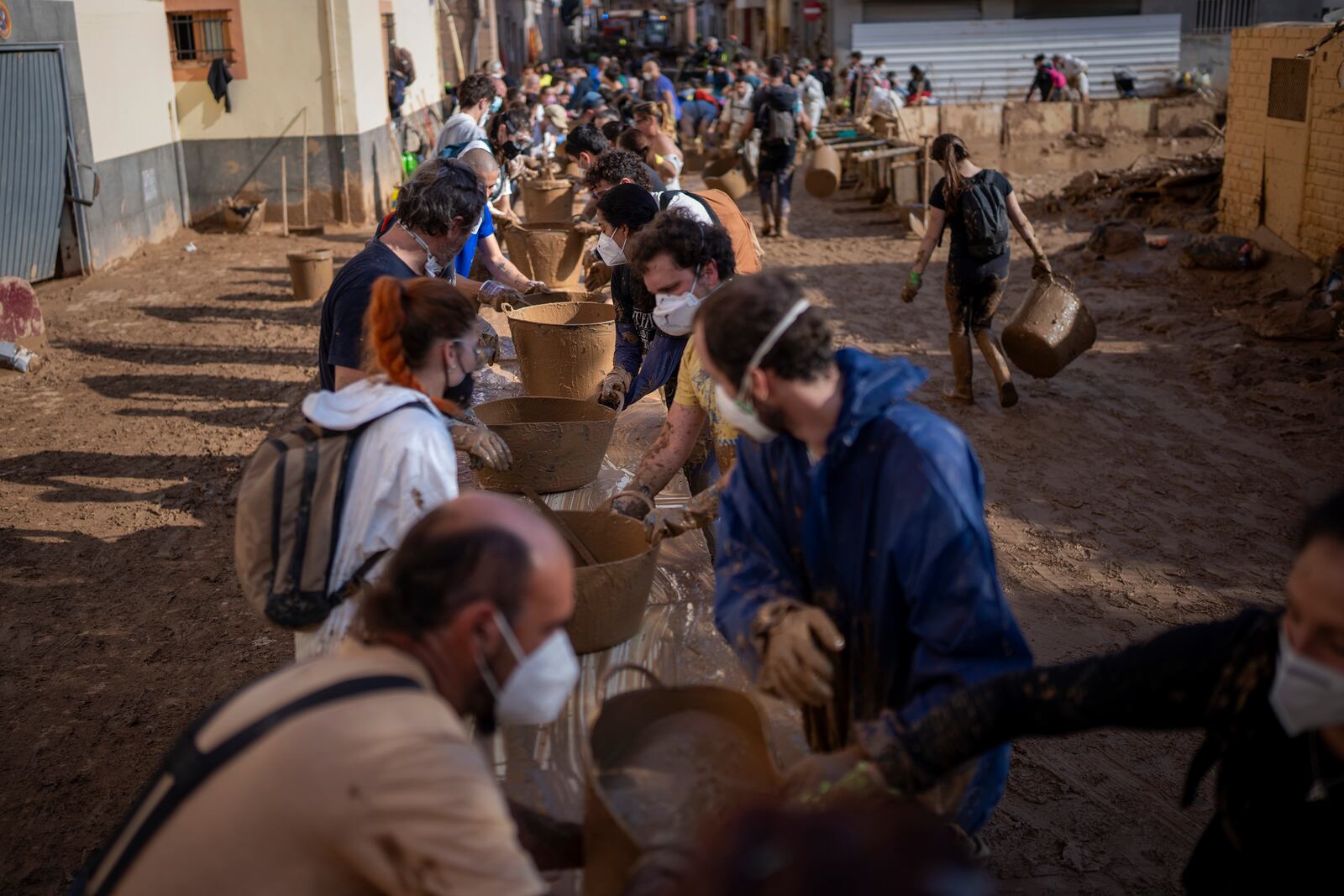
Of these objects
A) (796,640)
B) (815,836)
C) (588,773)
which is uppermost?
(815,836)

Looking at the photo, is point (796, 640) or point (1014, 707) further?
point (796, 640)

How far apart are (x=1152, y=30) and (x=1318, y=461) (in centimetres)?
2637

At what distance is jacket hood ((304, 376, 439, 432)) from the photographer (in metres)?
2.53

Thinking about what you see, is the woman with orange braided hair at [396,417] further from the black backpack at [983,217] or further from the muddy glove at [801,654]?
the black backpack at [983,217]

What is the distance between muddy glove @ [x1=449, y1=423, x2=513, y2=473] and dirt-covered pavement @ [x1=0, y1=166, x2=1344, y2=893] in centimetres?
177

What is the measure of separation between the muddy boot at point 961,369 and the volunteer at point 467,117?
141 inches

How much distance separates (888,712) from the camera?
205 centimetres

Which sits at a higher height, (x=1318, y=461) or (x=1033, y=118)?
(x=1033, y=118)

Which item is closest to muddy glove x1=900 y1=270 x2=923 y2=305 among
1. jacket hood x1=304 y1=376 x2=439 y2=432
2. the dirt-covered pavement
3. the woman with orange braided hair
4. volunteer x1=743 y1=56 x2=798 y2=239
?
the dirt-covered pavement

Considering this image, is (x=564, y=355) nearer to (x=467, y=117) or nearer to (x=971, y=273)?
(x=467, y=117)

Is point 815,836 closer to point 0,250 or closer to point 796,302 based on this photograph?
point 796,302

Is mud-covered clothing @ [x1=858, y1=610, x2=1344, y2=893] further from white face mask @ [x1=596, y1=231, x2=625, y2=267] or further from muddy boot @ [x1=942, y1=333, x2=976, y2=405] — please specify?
muddy boot @ [x1=942, y1=333, x2=976, y2=405]

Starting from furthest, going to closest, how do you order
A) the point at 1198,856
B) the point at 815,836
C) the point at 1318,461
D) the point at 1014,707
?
the point at 1318,461 < the point at 1198,856 < the point at 1014,707 < the point at 815,836

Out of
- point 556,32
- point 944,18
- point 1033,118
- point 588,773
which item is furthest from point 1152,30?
point 556,32
